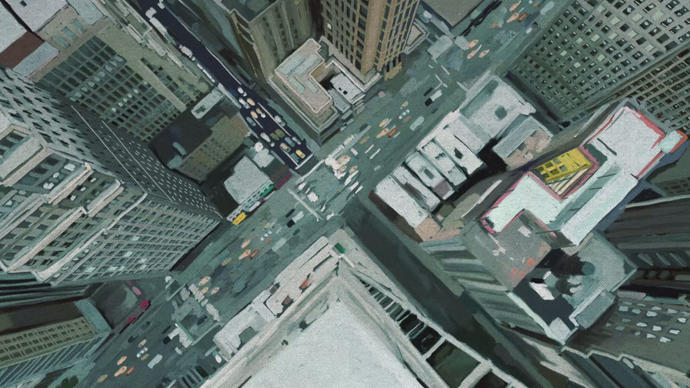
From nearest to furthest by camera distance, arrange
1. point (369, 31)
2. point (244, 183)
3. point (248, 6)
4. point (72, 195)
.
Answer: point (72, 195)
point (248, 6)
point (369, 31)
point (244, 183)

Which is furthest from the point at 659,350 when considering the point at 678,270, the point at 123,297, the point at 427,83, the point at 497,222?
the point at 123,297

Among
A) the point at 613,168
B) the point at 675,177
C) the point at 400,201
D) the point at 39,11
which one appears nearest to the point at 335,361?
the point at 613,168

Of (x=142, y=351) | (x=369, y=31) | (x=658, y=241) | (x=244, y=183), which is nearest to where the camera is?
(x=658, y=241)

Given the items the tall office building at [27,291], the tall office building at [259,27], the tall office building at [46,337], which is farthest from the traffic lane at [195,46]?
the tall office building at [46,337]

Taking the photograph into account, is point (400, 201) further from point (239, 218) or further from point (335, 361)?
point (335, 361)

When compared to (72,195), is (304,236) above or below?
below

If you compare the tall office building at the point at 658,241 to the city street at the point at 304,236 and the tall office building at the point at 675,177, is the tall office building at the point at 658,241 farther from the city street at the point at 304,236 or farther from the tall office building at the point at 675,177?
the city street at the point at 304,236
